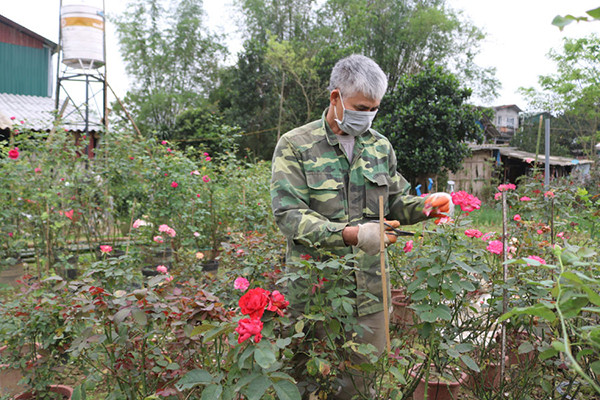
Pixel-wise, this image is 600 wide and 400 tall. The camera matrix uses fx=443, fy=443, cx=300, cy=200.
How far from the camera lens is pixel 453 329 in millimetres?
1842

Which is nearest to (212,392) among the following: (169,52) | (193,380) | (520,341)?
(193,380)

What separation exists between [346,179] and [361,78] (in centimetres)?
43

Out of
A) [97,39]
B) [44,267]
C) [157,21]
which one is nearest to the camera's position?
[44,267]

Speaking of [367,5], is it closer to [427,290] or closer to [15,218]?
[15,218]

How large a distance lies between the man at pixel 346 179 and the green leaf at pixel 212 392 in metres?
0.64

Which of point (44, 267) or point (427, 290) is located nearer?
point (427, 290)

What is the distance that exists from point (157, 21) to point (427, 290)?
85.4ft

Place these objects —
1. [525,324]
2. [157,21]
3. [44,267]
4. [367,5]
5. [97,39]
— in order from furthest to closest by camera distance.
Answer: [157,21] < [367,5] < [97,39] < [44,267] < [525,324]

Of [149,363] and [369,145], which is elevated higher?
[369,145]

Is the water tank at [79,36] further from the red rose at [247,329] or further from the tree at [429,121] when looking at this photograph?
the tree at [429,121]

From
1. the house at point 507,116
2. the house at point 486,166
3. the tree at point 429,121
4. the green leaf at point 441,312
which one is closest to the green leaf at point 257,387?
the green leaf at point 441,312

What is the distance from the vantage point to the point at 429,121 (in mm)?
13555

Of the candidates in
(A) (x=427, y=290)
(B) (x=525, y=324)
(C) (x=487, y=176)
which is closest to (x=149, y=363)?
(A) (x=427, y=290)

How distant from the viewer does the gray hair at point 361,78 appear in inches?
71.6
